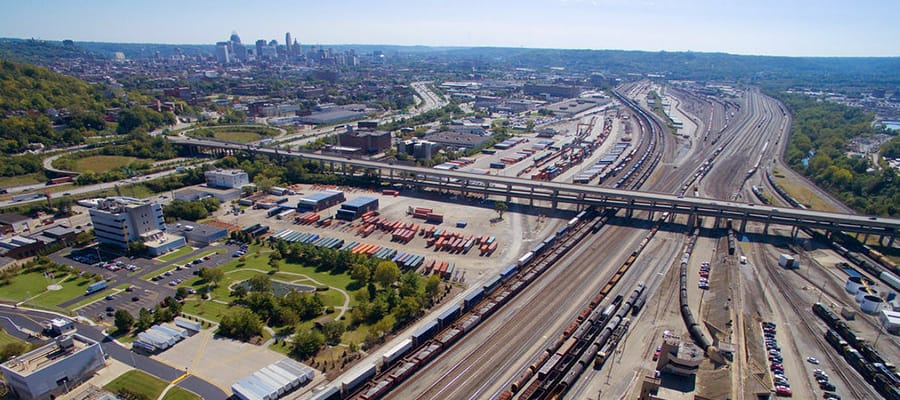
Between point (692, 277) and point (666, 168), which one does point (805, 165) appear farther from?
point (692, 277)

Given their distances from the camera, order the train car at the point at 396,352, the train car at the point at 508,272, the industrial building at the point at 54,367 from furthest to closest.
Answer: the train car at the point at 508,272
the train car at the point at 396,352
the industrial building at the point at 54,367

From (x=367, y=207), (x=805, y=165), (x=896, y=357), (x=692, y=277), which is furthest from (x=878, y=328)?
(x=805, y=165)

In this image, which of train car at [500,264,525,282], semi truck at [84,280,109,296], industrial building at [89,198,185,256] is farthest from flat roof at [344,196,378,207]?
semi truck at [84,280,109,296]

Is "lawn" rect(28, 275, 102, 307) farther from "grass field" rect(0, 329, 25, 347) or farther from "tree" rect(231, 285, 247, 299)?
"tree" rect(231, 285, 247, 299)

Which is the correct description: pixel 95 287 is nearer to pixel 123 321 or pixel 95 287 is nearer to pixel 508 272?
pixel 123 321

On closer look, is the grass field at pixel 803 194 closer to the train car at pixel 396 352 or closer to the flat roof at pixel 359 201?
the flat roof at pixel 359 201

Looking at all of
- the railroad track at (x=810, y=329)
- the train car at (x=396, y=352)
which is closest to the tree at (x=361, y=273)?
the train car at (x=396, y=352)
